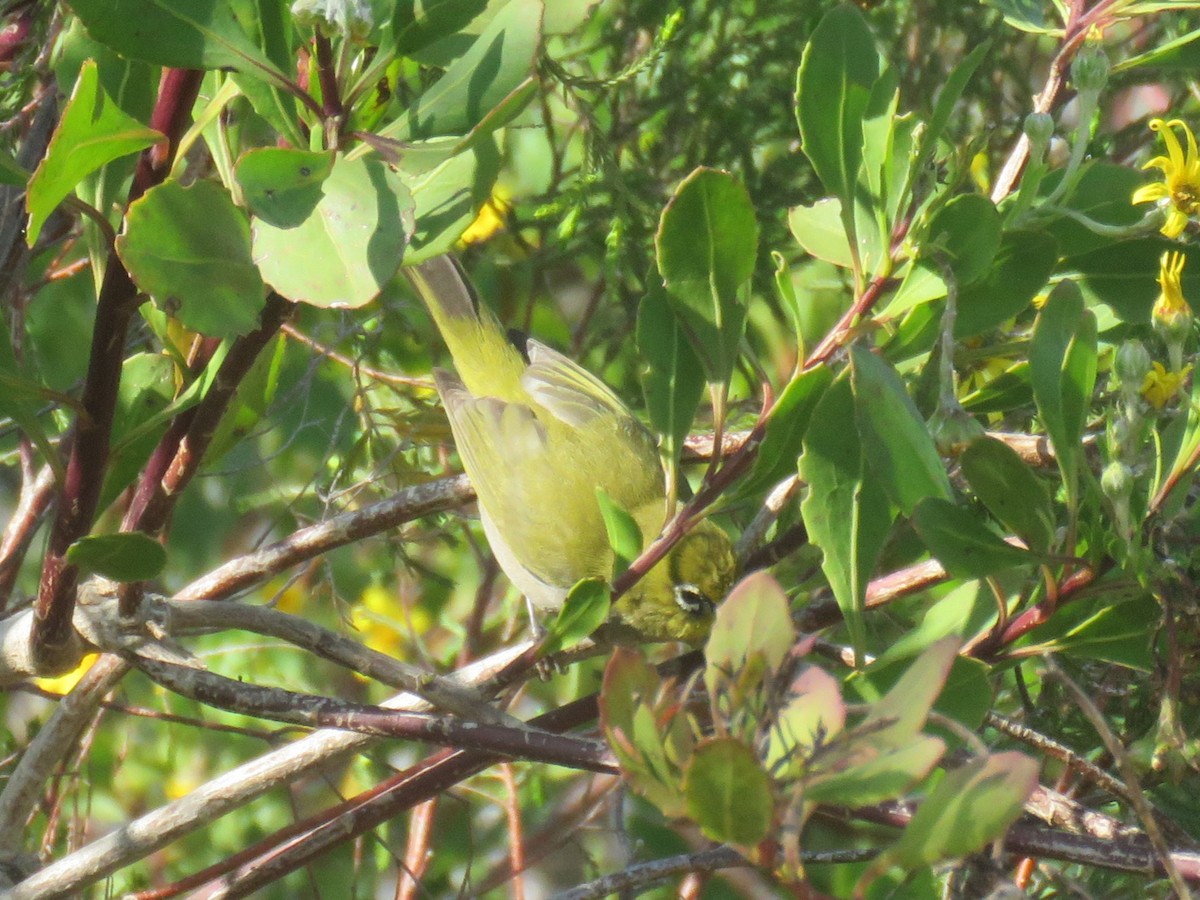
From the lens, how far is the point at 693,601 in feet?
7.99

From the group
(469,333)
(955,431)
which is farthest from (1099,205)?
(469,333)

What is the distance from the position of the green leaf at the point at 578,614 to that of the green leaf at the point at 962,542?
12.8 inches

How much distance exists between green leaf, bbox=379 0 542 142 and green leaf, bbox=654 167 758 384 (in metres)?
0.19

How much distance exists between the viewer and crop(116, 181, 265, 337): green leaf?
1055 millimetres

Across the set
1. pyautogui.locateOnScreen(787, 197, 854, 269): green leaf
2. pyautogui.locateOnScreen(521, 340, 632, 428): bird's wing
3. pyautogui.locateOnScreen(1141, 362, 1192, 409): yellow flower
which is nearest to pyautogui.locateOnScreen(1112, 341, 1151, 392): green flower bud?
pyautogui.locateOnScreen(1141, 362, 1192, 409): yellow flower

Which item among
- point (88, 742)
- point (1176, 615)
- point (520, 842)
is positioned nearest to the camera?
point (1176, 615)

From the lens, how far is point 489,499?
2736mm

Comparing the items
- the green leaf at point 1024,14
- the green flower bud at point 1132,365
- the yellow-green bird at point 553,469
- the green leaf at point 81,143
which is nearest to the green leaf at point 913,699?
the green flower bud at point 1132,365

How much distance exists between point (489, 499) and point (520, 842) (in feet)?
2.39

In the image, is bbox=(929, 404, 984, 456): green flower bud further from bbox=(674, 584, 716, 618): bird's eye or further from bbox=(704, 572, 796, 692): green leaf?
bbox=(674, 584, 716, 618): bird's eye

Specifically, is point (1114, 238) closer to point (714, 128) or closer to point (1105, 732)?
point (1105, 732)

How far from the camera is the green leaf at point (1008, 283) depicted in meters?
1.31

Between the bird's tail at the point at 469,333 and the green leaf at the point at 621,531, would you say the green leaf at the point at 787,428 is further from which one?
the bird's tail at the point at 469,333

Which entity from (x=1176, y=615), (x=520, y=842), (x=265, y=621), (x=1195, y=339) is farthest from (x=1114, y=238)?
(x=520, y=842)
